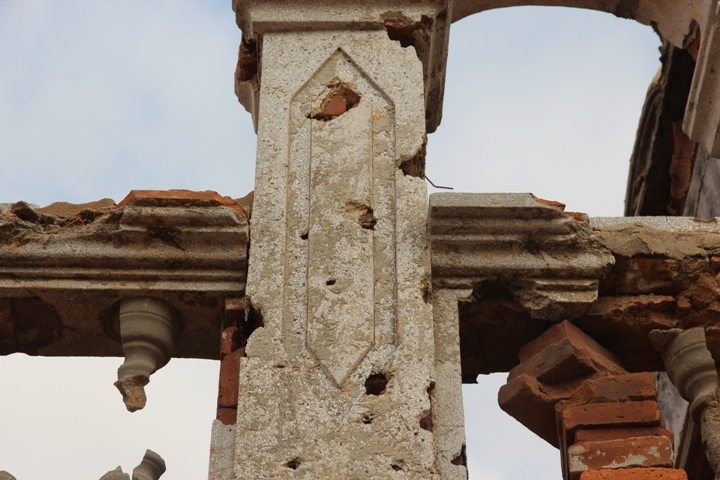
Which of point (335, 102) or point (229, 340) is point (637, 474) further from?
point (335, 102)

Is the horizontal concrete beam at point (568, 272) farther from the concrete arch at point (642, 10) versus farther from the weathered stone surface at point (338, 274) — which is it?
the concrete arch at point (642, 10)

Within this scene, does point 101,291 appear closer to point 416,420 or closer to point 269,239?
point 269,239

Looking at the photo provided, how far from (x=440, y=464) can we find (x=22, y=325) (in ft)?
6.25

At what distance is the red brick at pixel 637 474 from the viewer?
203 inches

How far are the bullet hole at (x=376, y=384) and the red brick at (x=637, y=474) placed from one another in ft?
2.57

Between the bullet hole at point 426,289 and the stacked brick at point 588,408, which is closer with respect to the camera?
the stacked brick at point 588,408

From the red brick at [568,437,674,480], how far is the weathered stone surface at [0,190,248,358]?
1.46 metres

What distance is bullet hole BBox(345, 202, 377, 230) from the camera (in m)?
5.82

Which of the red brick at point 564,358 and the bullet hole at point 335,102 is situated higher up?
the bullet hole at point 335,102

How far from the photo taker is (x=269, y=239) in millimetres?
5754

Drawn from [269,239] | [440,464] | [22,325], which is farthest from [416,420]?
[22,325]

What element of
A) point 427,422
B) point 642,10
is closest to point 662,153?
point 642,10

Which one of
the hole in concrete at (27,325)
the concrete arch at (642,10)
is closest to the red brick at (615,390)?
→ the hole in concrete at (27,325)

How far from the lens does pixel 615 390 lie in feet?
18.1
